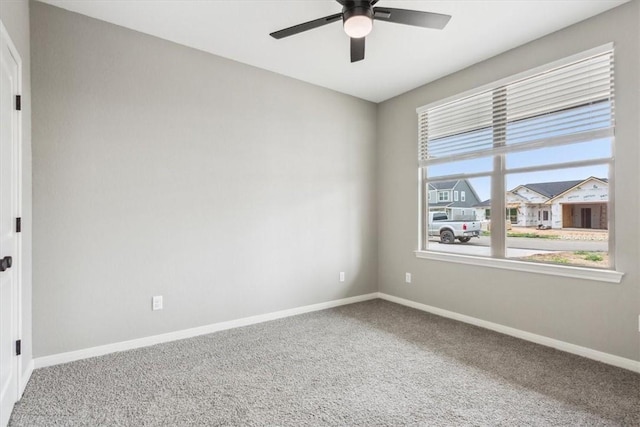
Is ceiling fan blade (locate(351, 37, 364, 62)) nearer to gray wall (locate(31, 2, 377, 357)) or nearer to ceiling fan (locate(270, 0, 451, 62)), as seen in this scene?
ceiling fan (locate(270, 0, 451, 62))

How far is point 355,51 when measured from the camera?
8.11 feet

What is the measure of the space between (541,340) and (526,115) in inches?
80.0

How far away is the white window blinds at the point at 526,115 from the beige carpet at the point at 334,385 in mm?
1853

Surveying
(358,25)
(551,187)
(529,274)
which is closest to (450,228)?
(529,274)

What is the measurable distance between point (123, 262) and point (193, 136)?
1266 millimetres

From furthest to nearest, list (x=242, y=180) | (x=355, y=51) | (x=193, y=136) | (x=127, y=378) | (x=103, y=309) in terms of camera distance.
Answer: (x=242, y=180)
(x=193, y=136)
(x=103, y=309)
(x=355, y=51)
(x=127, y=378)

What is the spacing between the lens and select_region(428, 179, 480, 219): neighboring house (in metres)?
3.56

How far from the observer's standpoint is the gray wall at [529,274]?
2412mm

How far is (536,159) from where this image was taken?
299cm

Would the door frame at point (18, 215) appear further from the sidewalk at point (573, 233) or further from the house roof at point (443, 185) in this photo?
the sidewalk at point (573, 233)

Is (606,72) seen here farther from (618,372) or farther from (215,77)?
(215,77)

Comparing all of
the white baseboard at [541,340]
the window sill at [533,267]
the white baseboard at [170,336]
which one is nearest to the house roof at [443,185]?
the window sill at [533,267]

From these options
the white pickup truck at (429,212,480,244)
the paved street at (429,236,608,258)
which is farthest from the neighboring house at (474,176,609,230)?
the white pickup truck at (429,212,480,244)

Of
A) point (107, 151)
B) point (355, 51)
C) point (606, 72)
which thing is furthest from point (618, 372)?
point (107, 151)
